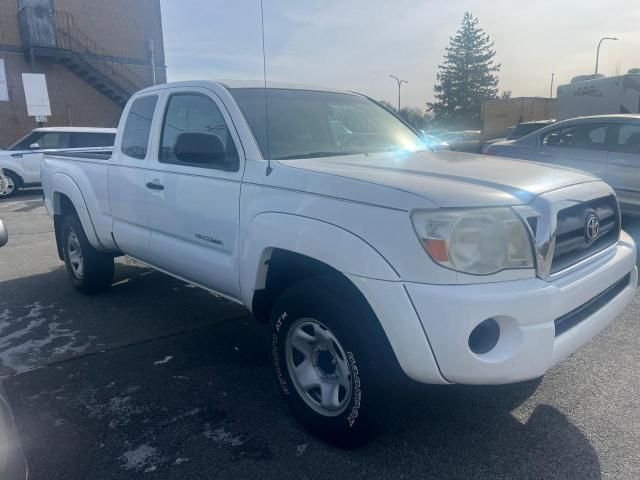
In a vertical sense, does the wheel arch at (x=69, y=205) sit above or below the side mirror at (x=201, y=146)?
below

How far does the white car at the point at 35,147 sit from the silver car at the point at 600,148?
10.2 m

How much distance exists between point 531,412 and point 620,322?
1.81 meters

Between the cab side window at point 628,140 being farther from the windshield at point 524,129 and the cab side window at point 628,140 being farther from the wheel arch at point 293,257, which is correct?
the windshield at point 524,129

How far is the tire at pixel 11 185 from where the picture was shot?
13.8 m

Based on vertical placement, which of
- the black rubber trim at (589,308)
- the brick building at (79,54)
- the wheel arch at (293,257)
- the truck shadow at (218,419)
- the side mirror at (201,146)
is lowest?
the truck shadow at (218,419)

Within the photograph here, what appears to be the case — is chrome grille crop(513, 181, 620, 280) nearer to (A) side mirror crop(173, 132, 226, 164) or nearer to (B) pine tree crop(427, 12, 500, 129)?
(A) side mirror crop(173, 132, 226, 164)

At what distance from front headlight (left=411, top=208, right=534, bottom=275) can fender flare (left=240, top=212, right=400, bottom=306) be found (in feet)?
0.76

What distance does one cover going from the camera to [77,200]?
511cm

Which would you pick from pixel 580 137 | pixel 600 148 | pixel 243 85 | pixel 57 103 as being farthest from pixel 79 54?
pixel 243 85

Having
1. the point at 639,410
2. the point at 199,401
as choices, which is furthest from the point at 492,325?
the point at 199,401

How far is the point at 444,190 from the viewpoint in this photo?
245 cm

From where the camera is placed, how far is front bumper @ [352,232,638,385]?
88.5 inches

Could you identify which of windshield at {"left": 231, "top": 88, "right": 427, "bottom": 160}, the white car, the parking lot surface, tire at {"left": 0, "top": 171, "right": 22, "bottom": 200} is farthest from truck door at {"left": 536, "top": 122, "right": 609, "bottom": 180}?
tire at {"left": 0, "top": 171, "right": 22, "bottom": 200}

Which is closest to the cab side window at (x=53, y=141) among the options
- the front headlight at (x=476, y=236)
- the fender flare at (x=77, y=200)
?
the fender flare at (x=77, y=200)
